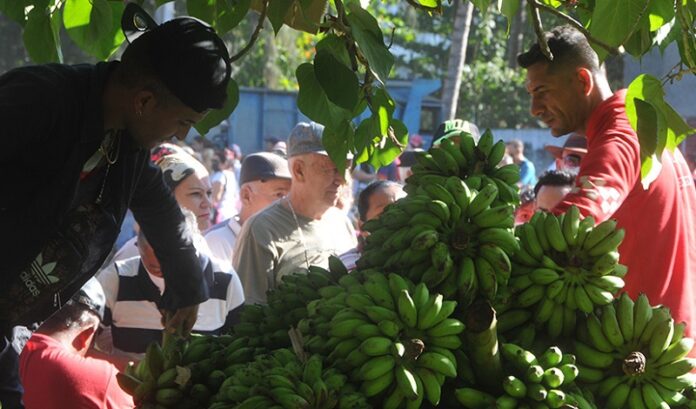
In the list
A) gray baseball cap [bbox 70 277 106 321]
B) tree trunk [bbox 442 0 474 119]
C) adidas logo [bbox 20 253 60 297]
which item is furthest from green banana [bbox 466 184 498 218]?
tree trunk [bbox 442 0 474 119]

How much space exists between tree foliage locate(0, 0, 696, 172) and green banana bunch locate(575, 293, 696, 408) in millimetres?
473

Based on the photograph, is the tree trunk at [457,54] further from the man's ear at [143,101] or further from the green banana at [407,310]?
the green banana at [407,310]

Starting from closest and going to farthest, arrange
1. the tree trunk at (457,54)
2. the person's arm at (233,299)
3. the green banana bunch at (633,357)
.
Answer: the green banana bunch at (633,357) → the person's arm at (233,299) → the tree trunk at (457,54)

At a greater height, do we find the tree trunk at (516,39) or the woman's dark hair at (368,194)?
the woman's dark hair at (368,194)

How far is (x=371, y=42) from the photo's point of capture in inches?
112

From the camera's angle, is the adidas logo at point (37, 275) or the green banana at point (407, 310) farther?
the adidas logo at point (37, 275)

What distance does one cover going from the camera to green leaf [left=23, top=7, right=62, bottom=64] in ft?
10.7

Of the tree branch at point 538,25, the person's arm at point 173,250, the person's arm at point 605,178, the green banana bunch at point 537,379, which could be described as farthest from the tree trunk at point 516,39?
the green banana bunch at point 537,379

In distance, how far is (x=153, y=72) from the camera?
3021 millimetres

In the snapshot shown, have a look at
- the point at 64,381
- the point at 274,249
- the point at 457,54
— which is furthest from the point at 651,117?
the point at 457,54

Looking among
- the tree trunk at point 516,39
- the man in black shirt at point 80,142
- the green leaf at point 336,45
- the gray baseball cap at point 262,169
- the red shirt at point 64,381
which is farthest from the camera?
the tree trunk at point 516,39

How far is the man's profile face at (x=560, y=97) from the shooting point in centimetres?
378

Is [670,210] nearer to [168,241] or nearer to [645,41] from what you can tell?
[645,41]

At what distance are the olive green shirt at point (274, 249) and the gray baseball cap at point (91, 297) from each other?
3.30 ft
